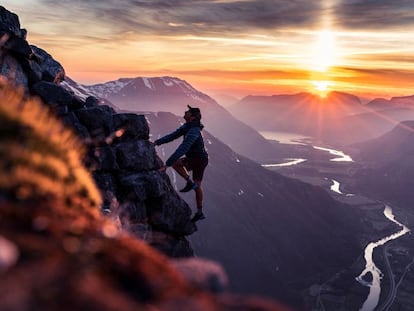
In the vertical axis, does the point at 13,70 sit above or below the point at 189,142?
above

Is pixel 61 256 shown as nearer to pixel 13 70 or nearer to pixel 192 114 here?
pixel 192 114

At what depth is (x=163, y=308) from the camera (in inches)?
232

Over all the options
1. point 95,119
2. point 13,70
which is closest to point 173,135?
point 95,119

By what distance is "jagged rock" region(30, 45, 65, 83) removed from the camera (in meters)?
33.8

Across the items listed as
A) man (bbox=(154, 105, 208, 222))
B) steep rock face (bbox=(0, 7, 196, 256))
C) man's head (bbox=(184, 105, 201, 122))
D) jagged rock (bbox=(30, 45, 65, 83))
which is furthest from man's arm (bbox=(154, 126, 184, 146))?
jagged rock (bbox=(30, 45, 65, 83))

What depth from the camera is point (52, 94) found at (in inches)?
1160

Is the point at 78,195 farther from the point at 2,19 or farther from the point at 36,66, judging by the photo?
the point at 2,19

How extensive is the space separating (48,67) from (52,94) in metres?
6.63

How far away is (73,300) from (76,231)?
214 centimetres

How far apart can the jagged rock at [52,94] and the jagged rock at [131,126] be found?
396cm

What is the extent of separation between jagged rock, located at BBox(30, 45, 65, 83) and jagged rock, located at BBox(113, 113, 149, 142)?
21.8ft

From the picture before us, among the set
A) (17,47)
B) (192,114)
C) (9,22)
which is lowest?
(192,114)

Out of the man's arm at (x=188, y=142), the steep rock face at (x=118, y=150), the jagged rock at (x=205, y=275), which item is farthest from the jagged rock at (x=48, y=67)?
the jagged rock at (x=205, y=275)

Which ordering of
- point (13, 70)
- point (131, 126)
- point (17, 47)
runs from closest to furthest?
point (13, 70), point (17, 47), point (131, 126)
